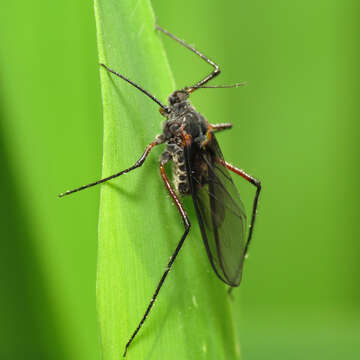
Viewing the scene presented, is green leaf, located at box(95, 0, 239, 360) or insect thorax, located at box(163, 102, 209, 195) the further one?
insect thorax, located at box(163, 102, 209, 195)

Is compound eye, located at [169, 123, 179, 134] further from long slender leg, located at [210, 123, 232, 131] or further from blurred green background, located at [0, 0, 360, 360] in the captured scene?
blurred green background, located at [0, 0, 360, 360]

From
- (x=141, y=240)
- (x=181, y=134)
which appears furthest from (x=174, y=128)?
(x=141, y=240)

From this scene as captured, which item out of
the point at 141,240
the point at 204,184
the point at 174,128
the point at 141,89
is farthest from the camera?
the point at 204,184

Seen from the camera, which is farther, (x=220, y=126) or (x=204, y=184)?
(x=220, y=126)

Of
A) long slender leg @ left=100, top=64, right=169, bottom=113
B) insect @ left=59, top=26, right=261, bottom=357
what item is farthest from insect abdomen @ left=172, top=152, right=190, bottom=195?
long slender leg @ left=100, top=64, right=169, bottom=113

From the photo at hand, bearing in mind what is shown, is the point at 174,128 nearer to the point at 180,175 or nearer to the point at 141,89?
the point at 180,175

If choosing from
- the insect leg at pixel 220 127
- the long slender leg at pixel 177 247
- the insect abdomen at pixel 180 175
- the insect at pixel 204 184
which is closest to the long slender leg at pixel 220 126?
the insect leg at pixel 220 127

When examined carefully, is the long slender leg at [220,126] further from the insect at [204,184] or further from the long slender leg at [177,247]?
the long slender leg at [177,247]
